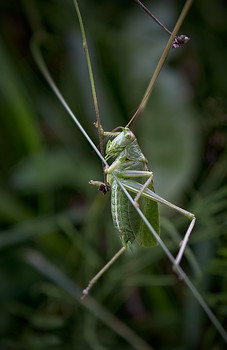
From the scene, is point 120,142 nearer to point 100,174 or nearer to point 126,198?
point 126,198

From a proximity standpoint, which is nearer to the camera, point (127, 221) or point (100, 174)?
point (127, 221)

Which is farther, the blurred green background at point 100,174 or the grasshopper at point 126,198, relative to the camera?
the blurred green background at point 100,174

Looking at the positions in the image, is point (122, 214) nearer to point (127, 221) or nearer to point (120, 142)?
point (127, 221)

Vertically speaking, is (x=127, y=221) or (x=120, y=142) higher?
(x=120, y=142)

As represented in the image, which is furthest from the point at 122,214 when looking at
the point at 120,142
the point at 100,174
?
the point at 100,174

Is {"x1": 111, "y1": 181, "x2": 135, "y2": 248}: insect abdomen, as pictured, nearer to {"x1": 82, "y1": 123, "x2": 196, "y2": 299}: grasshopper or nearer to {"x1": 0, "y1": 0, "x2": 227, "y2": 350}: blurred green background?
{"x1": 82, "y1": 123, "x2": 196, "y2": 299}: grasshopper

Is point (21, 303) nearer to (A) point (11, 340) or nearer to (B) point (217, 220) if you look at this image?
(A) point (11, 340)

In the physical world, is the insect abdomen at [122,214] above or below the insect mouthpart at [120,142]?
below

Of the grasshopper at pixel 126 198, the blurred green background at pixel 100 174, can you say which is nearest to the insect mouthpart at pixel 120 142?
the grasshopper at pixel 126 198

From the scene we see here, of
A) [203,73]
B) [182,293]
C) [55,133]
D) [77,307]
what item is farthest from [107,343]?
[203,73]

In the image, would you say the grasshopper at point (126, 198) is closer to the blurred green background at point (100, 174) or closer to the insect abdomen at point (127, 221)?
the insect abdomen at point (127, 221)
